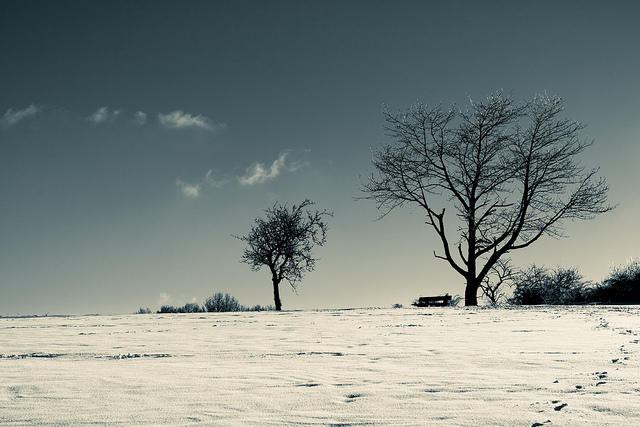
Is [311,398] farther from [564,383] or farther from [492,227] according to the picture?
[492,227]

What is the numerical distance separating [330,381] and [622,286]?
20785 mm

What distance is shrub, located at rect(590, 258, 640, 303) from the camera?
19.5 meters

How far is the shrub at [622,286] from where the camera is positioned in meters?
19.5

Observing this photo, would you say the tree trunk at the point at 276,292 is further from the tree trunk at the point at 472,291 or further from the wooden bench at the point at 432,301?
the tree trunk at the point at 472,291

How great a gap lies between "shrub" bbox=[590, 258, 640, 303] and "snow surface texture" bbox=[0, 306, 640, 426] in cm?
1618

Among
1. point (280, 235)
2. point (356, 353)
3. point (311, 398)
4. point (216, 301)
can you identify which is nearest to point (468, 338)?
point (356, 353)

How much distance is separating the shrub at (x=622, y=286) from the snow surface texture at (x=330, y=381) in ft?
53.1

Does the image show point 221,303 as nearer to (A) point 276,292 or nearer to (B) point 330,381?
(A) point 276,292

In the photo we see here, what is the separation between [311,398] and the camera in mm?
2705

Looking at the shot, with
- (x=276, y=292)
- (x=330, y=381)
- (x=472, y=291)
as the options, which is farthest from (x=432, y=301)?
(x=330, y=381)

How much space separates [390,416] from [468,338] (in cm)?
337

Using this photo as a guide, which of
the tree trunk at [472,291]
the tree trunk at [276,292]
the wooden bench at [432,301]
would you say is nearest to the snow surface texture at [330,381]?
the tree trunk at [472,291]

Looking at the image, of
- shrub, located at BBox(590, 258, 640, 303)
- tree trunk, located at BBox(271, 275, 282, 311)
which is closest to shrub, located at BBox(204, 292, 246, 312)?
tree trunk, located at BBox(271, 275, 282, 311)

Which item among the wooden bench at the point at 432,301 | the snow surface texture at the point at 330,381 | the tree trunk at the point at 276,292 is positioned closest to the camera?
the snow surface texture at the point at 330,381
